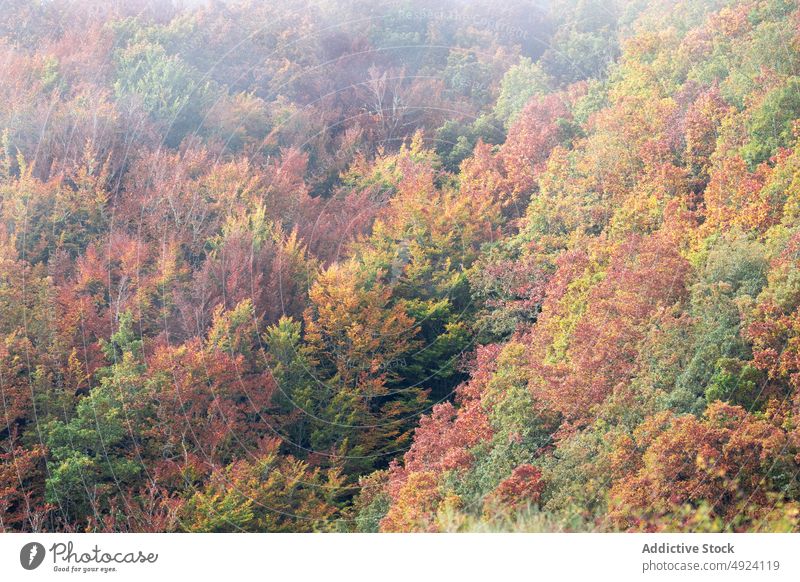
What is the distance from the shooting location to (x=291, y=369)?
35094 millimetres

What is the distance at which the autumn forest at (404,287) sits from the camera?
24922 mm

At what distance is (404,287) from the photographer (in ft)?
131

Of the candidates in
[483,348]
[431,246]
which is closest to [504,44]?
[431,246]

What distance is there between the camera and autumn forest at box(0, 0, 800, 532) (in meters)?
24.9

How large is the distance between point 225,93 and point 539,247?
21.0 meters
